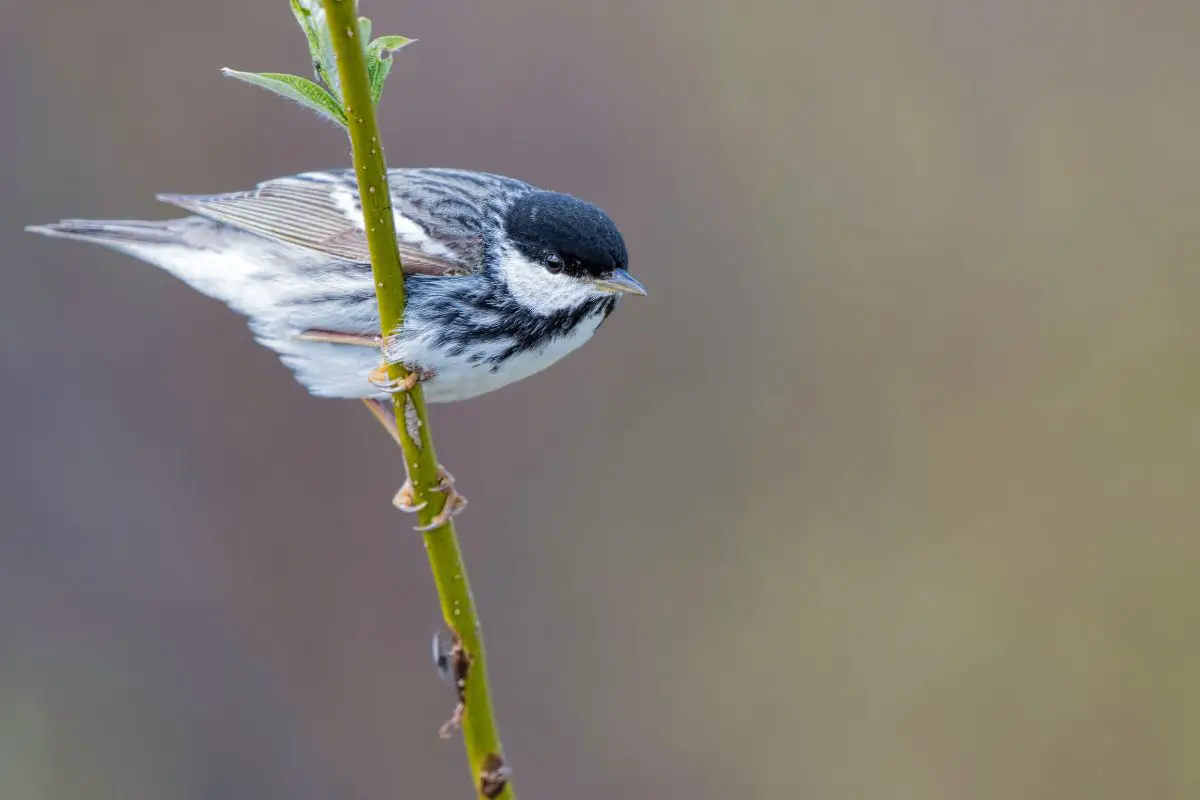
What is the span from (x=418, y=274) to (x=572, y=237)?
427 mm

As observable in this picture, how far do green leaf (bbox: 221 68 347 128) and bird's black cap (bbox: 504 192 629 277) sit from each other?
120 centimetres

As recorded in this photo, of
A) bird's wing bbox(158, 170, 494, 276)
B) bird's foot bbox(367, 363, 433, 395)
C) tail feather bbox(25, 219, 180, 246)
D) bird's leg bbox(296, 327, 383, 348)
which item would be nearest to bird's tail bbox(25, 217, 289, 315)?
tail feather bbox(25, 219, 180, 246)

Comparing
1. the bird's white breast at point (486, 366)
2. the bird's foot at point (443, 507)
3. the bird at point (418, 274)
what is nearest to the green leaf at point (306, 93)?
the bird at point (418, 274)

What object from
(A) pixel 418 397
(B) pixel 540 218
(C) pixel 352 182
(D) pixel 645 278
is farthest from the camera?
(D) pixel 645 278

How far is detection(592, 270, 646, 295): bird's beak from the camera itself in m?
3.17

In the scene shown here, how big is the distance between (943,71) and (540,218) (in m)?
4.54

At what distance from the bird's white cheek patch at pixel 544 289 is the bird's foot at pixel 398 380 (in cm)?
35

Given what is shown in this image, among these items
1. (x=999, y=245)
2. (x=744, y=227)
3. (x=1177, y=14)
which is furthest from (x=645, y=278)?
(x=1177, y=14)

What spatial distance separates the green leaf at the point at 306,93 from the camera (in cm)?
199

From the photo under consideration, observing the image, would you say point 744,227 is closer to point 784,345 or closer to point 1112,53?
point 784,345

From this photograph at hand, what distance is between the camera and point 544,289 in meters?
3.27

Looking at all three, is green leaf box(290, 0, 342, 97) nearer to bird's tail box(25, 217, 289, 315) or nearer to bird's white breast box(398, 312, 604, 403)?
bird's white breast box(398, 312, 604, 403)

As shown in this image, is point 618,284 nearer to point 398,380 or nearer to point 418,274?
point 418,274

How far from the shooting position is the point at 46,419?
18.6 ft
